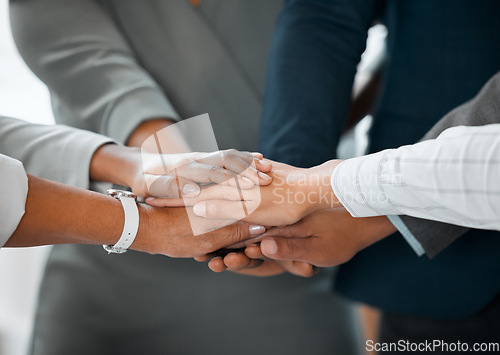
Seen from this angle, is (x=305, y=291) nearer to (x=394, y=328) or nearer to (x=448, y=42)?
(x=394, y=328)

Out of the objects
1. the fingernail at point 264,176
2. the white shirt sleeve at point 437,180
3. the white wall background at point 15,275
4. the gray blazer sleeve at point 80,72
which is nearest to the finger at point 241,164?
the fingernail at point 264,176

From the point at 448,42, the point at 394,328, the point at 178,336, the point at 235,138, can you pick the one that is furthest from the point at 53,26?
the point at 394,328

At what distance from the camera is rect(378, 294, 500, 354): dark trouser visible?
0.87 meters

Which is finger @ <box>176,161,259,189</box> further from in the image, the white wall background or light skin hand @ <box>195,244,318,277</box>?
the white wall background

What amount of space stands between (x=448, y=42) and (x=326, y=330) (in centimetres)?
59

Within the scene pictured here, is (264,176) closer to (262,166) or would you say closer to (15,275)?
(262,166)

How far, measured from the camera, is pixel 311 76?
0.82m

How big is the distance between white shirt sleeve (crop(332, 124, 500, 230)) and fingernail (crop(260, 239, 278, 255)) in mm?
119

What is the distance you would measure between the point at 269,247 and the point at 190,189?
14cm

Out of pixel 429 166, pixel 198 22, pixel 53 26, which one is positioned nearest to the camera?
pixel 429 166

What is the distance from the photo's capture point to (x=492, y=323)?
0.87 metres

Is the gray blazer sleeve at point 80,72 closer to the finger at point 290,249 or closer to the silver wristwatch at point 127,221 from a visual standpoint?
the silver wristwatch at point 127,221

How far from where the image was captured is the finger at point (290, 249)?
2.13 ft


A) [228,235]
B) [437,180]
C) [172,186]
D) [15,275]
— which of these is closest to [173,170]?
[172,186]
